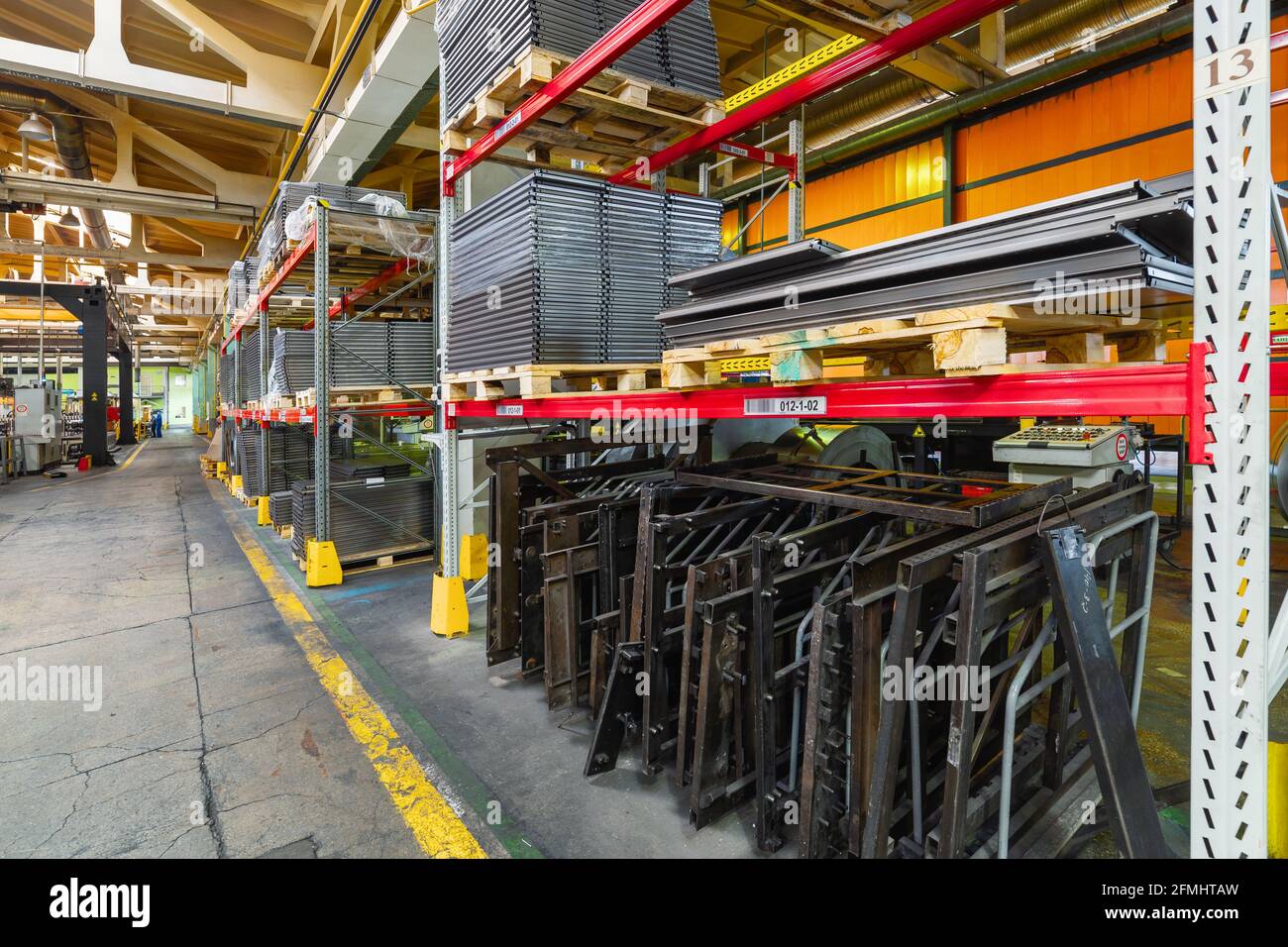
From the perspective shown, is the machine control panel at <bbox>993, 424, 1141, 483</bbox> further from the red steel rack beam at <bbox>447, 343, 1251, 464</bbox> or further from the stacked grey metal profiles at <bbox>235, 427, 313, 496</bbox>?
the stacked grey metal profiles at <bbox>235, 427, 313, 496</bbox>

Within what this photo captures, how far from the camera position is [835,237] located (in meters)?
12.0

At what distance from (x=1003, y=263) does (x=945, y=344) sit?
38 centimetres

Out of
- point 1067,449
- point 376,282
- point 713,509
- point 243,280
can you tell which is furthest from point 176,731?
point 243,280

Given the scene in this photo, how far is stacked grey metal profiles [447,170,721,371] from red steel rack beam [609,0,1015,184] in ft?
1.35

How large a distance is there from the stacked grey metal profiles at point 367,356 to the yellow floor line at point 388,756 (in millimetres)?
3611

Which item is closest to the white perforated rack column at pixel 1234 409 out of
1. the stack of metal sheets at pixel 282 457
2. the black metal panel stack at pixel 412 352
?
the black metal panel stack at pixel 412 352

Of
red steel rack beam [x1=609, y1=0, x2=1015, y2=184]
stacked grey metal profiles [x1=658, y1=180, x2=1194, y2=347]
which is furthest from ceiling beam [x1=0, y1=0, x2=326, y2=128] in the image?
stacked grey metal profiles [x1=658, y1=180, x2=1194, y2=347]

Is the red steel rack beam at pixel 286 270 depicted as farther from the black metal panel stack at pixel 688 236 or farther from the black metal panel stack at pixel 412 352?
the black metal panel stack at pixel 688 236

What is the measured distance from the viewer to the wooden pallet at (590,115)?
380 centimetres

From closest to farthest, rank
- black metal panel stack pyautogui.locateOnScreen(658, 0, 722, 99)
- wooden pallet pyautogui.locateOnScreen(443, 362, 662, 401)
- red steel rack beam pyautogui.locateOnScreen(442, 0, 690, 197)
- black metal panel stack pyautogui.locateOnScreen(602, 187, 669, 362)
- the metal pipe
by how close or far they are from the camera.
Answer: red steel rack beam pyautogui.locateOnScreen(442, 0, 690, 197) < wooden pallet pyautogui.locateOnScreen(443, 362, 662, 401) < black metal panel stack pyautogui.locateOnScreen(658, 0, 722, 99) < black metal panel stack pyautogui.locateOnScreen(602, 187, 669, 362) < the metal pipe

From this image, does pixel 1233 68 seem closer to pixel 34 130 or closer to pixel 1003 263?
pixel 1003 263

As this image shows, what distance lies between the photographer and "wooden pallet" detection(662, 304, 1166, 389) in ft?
7.06

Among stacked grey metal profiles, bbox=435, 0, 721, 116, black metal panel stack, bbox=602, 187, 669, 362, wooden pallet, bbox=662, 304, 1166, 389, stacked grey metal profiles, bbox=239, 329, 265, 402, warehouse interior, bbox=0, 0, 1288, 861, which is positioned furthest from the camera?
stacked grey metal profiles, bbox=239, 329, 265, 402
